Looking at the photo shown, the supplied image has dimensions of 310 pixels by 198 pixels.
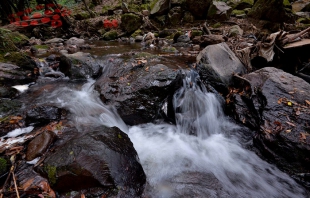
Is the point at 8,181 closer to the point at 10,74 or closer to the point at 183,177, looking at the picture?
the point at 183,177

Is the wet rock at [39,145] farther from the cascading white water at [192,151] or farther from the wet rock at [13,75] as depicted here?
the wet rock at [13,75]

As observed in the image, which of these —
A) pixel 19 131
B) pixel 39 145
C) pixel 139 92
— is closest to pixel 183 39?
pixel 139 92

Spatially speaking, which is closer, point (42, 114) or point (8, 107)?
point (42, 114)

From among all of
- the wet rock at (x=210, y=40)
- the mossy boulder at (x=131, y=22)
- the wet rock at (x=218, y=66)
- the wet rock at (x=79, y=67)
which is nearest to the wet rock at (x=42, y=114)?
the wet rock at (x=79, y=67)

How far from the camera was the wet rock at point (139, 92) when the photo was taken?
155 inches

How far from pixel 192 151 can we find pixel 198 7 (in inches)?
531

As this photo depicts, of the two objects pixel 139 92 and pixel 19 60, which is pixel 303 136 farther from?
pixel 19 60

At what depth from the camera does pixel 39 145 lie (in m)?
2.53

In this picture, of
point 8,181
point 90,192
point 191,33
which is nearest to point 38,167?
point 8,181

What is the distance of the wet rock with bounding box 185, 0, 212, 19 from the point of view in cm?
1343

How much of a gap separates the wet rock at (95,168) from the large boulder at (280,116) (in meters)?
2.34

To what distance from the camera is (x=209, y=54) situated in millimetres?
4824

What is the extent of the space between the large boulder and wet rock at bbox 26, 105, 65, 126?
13.3ft

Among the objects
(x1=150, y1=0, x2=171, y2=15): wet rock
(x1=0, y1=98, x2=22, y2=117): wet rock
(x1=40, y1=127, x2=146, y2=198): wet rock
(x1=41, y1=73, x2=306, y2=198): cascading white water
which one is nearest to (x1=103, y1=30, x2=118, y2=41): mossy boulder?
(x1=150, y1=0, x2=171, y2=15): wet rock
